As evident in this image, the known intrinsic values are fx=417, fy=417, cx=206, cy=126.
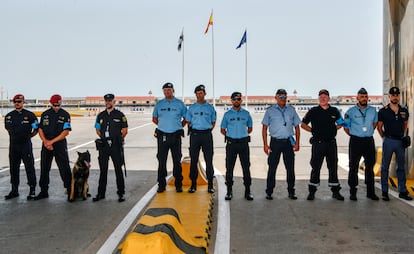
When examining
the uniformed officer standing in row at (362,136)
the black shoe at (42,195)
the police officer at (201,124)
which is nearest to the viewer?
the uniformed officer standing in row at (362,136)

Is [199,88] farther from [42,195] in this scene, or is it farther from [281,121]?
[42,195]

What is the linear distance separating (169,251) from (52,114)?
4889 mm

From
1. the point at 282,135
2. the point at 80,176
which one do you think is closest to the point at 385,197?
the point at 282,135

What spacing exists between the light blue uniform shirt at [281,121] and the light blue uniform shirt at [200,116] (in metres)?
1.01

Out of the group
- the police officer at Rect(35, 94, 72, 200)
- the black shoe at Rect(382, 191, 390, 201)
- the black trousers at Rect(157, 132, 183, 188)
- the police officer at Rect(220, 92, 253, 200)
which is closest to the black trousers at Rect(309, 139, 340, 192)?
the black shoe at Rect(382, 191, 390, 201)

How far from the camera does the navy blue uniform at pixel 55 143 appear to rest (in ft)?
24.0

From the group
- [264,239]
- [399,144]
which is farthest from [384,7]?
[264,239]

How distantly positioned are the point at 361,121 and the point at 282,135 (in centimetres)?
135

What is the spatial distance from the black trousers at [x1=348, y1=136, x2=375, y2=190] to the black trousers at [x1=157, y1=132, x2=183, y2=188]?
9.82ft

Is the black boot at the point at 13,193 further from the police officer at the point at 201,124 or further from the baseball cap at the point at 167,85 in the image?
the baseball cap at the point at 167,85

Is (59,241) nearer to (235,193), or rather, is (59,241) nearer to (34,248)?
(34,248)

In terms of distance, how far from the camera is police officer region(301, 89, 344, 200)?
717cm

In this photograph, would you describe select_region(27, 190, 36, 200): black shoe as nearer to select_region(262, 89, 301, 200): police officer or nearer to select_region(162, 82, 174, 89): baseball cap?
select_region(162, 82, 174, 89): baseball cap

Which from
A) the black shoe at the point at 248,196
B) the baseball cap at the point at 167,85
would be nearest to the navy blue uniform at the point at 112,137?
the baseball cap at the point at 167,85
